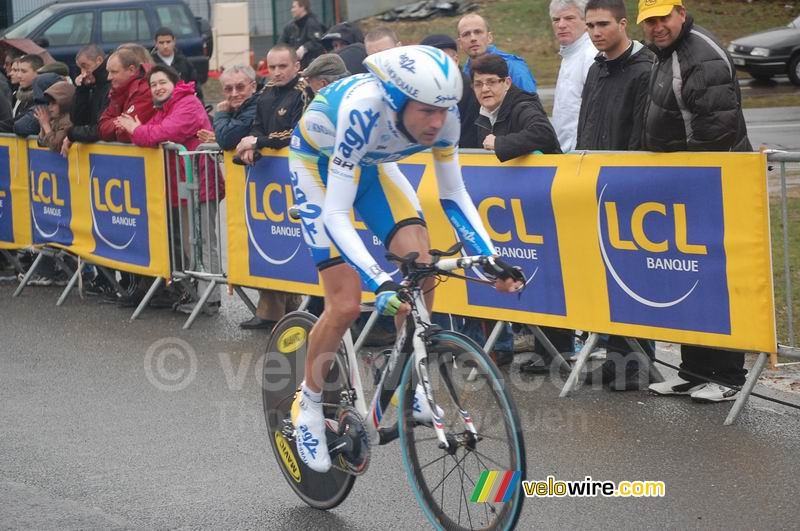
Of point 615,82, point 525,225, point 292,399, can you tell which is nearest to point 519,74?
point 615,82

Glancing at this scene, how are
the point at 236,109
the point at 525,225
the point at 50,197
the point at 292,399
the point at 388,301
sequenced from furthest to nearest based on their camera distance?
the point at 50,197, the point at 236,109, the point at 525,225, the point at 292,399, the point at 388,301

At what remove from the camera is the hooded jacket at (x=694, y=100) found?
7.14 meters

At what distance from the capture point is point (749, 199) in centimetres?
688

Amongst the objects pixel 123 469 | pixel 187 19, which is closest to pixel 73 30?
pixel 187 19

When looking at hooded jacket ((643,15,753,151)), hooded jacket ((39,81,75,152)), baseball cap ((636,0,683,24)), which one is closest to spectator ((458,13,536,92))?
baseball cap ((636,0,683,24))

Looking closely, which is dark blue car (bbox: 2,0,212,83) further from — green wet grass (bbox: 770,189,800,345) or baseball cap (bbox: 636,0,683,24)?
baseball cap (bbox: 636,0,683,24)

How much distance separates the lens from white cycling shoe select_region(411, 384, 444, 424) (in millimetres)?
5105

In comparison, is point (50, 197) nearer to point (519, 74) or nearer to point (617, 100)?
point (519, 74)

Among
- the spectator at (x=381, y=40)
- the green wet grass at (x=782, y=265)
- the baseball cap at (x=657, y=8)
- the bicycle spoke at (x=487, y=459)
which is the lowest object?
the green wet grass at (x=782, y=265)

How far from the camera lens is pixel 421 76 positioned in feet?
16.2

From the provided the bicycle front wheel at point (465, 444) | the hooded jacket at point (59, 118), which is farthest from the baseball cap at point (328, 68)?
the bicycle front wheel at point (465, 444)

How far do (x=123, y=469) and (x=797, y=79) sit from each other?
2208 centimetres

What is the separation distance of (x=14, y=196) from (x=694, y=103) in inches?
297

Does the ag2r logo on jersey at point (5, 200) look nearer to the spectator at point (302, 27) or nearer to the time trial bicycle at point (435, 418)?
the spectator at point (302, 27)
